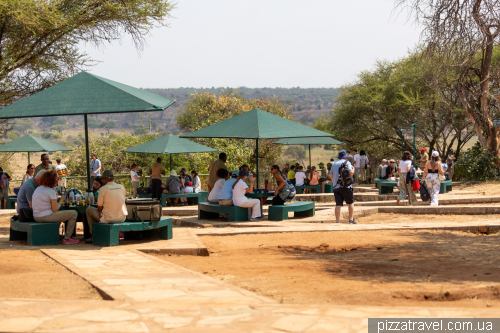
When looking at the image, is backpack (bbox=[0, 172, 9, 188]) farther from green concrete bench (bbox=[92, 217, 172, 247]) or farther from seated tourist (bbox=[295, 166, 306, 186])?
seated tourist (bbox=[295, 166, 306, 186])

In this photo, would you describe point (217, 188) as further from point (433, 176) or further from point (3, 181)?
point (3, 181)

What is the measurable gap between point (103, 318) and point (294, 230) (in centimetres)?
591

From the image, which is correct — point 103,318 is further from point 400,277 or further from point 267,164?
point 267,164

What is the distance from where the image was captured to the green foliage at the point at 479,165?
2017cm

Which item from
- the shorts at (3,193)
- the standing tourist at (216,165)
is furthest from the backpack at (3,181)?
the standing tourist at (216,165)

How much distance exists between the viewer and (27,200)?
8.34 m

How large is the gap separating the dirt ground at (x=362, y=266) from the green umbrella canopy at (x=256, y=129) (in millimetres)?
2527

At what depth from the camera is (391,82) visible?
1138 inches

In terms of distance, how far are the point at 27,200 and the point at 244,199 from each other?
4.17 meters

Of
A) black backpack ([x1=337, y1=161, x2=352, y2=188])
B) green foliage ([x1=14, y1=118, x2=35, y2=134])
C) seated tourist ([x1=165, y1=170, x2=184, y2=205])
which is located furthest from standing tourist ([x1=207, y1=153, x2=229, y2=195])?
green foliage ([x1=14, y1=118, x2=35, y2=134])

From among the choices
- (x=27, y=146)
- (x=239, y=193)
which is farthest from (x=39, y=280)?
(x=27, y=146)

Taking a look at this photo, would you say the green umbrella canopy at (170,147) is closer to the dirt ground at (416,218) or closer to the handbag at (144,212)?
the dirt ground at (416,218)

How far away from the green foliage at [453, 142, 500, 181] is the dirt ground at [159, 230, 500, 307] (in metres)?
12.2

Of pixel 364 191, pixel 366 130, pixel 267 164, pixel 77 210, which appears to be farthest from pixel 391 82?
pixel 77 210
